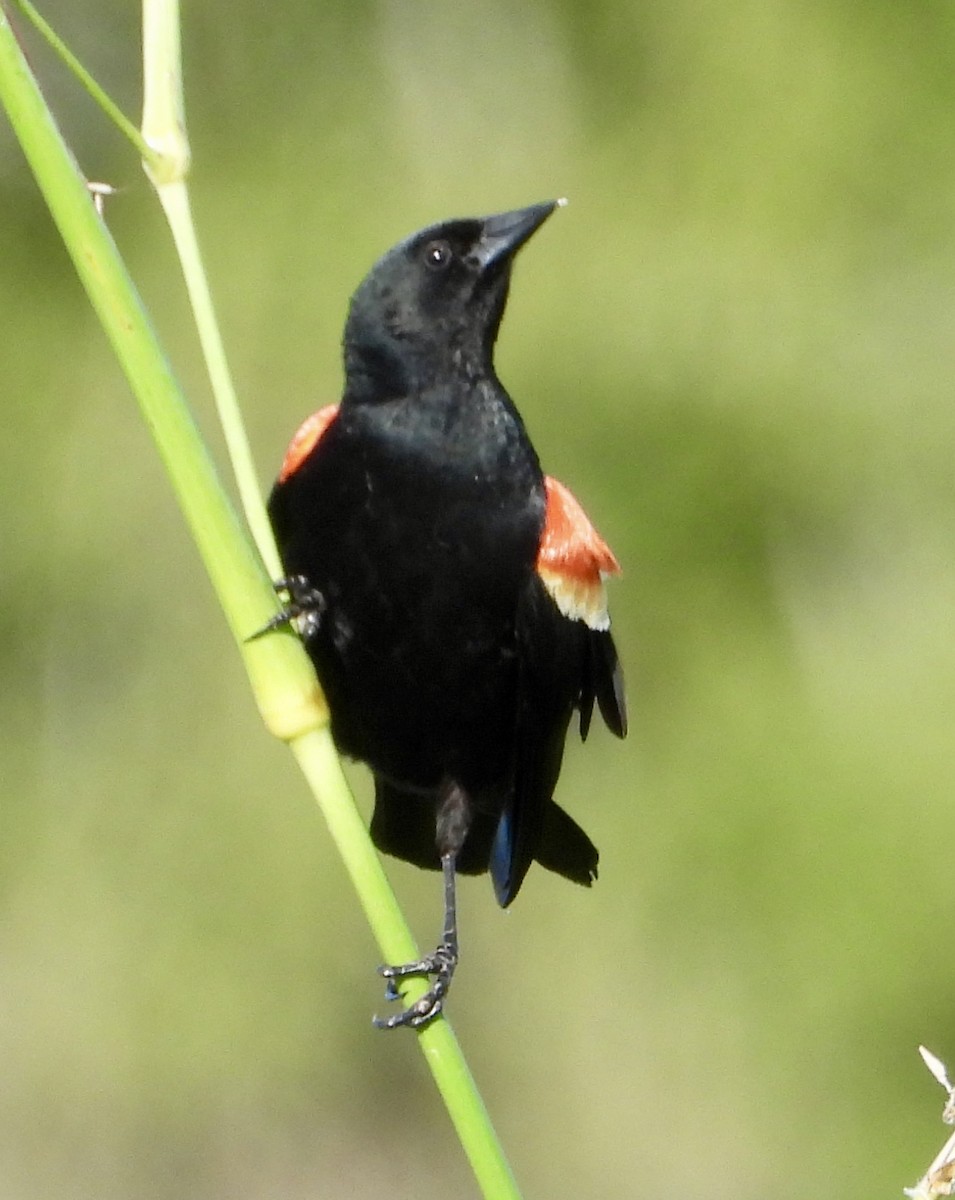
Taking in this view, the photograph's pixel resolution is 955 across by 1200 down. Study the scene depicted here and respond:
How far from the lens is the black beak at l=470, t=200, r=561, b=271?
6.70 feet

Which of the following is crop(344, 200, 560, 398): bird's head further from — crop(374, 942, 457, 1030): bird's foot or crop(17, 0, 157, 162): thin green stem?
crop(17, 0, 157, 162): thin green stem

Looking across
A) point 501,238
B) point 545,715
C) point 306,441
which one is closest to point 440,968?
point 545,715

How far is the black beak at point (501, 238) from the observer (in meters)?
2.04

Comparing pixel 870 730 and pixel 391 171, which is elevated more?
pixel 391 171

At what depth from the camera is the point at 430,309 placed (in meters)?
2.03

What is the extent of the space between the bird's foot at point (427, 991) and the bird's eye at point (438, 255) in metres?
0.92

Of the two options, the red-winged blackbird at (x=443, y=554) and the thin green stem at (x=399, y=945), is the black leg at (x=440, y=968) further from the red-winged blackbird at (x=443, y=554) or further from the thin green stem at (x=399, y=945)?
the thin green stem at (x=399, y=945)

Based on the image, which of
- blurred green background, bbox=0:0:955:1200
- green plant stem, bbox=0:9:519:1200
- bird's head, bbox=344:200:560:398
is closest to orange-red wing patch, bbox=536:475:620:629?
bird's head, bbox=344:200:560:398

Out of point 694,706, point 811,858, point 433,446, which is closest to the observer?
point 433,446

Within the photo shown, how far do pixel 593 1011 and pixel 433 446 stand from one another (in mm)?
4029

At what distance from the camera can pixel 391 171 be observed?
5426 millimetres

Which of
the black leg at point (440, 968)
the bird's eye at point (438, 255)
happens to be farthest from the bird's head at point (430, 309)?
the black leg at point (440, 968)

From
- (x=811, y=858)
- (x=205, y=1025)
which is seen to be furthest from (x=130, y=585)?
(x=811, y=858)

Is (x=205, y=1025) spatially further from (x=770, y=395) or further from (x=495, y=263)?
(x=495, y=263)
